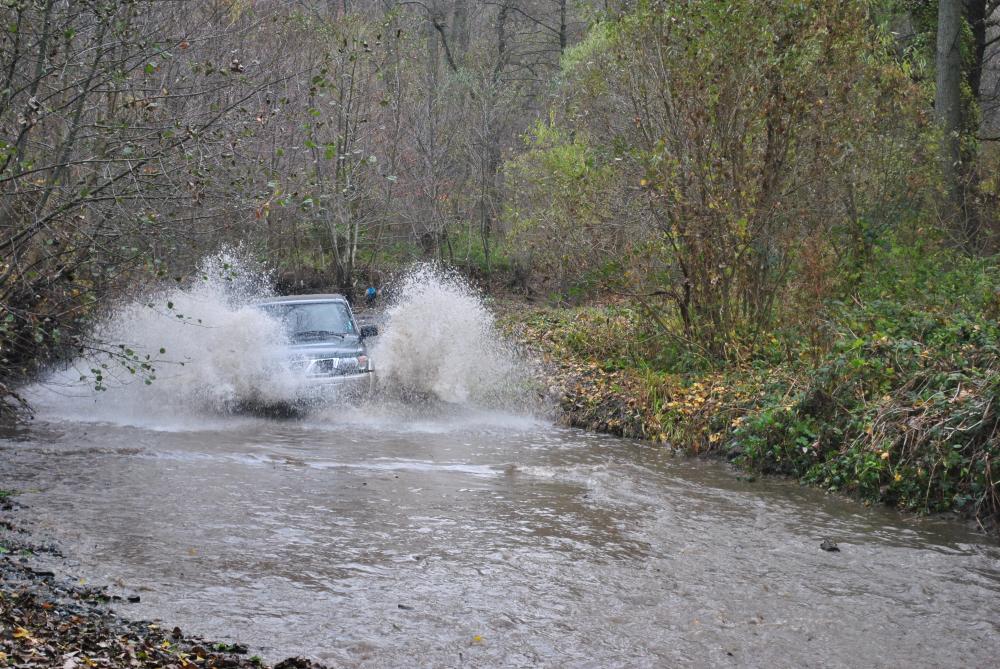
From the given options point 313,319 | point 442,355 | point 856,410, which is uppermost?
point 313,319

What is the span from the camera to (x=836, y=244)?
16500 millimetres

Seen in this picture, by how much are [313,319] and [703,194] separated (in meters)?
5.94

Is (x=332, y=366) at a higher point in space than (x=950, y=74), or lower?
lower

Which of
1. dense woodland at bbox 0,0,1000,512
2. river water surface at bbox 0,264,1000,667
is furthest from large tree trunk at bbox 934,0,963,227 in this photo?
river water surface at bbox 0,264,1000,667

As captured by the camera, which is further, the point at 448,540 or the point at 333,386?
the point at 333,386

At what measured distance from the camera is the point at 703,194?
1488 cm

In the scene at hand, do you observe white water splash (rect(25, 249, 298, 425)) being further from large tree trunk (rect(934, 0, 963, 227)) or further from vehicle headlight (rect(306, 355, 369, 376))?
large tree trunk (rect(934, 0, 963, 227))

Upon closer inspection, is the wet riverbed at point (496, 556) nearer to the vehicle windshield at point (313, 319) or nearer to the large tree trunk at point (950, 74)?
the vehicle windshield at point (313, 319)

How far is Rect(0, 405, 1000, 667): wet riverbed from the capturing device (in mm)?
6363

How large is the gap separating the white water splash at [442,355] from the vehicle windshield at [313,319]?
1.38 m

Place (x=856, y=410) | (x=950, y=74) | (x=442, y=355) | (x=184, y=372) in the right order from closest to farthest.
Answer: (x=856, y=410) → (x=184, y=372) → (x=442, y=355) → (x=950, y=74)

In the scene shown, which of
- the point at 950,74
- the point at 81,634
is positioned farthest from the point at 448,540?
the point at 950,74

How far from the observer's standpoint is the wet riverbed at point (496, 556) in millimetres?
6363

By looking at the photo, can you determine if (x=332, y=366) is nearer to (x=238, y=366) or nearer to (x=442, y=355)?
(x=238, y=366)
